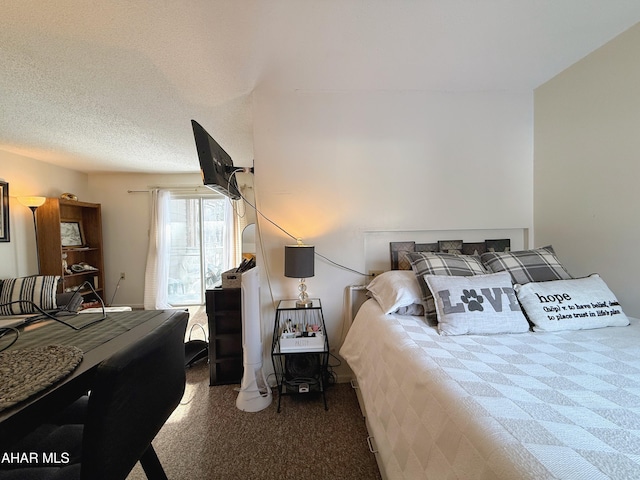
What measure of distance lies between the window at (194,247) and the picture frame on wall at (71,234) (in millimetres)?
1307

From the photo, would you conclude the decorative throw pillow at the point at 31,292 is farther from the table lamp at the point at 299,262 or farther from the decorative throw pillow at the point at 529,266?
the decorative throw pillow at the point at 529,266

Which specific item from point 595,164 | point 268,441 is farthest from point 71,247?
point 595,164

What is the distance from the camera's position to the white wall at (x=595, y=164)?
4.98 feet

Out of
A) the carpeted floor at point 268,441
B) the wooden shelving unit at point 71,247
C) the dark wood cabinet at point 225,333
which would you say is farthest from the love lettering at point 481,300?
the wooden shelving unit at point 71,247

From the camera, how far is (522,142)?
6.98 feet

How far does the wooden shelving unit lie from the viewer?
3465 mm

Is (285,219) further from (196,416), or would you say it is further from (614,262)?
(614,262)

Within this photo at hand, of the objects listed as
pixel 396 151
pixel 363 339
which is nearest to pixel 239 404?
pixel 363 339

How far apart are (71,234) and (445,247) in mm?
5252

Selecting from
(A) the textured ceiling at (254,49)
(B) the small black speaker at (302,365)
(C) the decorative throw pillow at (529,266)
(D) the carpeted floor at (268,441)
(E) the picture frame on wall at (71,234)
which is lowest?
(D) the carpeted floor at (268,441)

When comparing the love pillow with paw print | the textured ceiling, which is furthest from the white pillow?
the textured ceiling

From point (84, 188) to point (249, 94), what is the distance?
4143mm

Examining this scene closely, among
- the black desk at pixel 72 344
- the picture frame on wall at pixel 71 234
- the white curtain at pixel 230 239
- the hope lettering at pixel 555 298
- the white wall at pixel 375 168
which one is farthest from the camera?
the white curtain at pixel 230 239

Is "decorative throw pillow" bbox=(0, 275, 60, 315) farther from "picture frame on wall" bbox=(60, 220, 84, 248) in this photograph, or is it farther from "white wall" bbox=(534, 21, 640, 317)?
"white wall" bbox=(534, 21, 640, 317)
